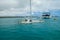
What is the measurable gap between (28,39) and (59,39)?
303 cm

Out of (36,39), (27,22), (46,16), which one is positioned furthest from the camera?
(46,16)

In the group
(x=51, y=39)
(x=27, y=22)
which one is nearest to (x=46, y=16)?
(x=27, y=22)

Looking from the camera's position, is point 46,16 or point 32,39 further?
point 46,16

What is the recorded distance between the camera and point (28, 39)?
559 inches

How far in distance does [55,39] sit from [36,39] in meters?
1.91

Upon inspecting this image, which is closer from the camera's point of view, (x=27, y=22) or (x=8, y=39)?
(x=8, y=39)

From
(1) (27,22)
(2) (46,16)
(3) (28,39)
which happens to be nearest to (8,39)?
(3) (28,39)

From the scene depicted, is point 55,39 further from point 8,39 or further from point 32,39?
Answer: point 8,39

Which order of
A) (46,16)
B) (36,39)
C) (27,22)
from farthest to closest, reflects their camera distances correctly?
(46,16) < (27,22) < (36,39)

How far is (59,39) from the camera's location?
1445 centimetres

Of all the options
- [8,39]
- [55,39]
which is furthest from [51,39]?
[8,39]

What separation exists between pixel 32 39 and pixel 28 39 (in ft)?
1.27

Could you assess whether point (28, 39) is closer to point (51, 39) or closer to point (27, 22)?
point (51, 39)

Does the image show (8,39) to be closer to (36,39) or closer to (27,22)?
(36,39)
